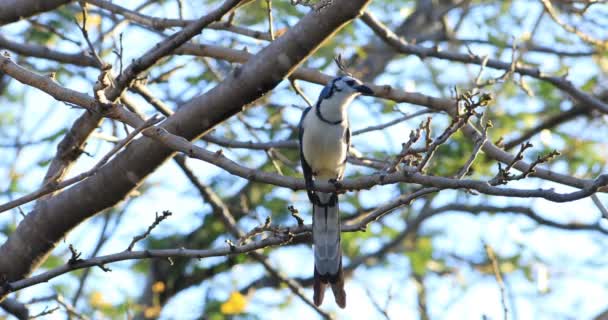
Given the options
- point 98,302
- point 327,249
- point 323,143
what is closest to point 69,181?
point 327,249

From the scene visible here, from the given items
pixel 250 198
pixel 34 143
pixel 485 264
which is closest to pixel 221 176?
pixel 250 198

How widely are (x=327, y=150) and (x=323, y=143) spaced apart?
5 centimetres

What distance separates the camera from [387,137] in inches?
280

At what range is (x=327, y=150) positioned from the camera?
4.92 meters

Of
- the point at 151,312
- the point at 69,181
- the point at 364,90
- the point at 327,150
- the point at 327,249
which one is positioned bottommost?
the point at 69,181

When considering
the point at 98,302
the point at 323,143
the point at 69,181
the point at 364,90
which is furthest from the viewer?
the point at 98,302

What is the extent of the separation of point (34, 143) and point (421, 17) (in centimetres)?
492

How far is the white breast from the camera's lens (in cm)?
490

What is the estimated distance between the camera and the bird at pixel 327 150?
4.69 meters

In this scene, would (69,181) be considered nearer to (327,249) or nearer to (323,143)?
(327,249)

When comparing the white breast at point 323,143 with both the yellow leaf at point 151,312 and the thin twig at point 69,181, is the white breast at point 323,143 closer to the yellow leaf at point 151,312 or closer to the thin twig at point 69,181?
the thin twig at point 69,181

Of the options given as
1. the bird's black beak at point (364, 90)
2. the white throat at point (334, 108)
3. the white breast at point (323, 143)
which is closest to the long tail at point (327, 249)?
the white breast at point (323, 143)

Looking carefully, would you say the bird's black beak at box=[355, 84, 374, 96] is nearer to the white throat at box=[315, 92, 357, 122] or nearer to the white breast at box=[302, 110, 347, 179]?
the white throat at box=[315, 92, 357, 122]

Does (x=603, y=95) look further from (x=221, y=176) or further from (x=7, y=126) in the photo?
(x=7, y=126)
